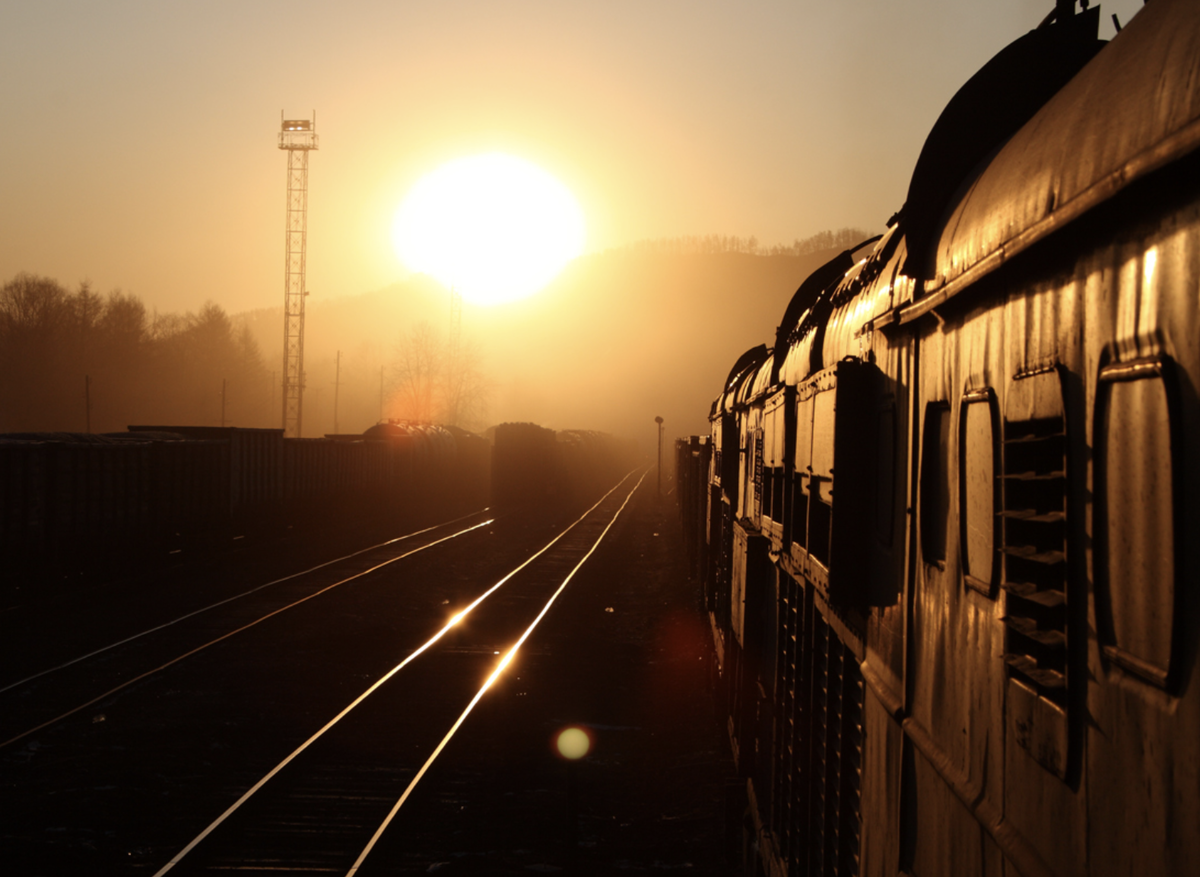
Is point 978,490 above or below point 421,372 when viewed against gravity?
below

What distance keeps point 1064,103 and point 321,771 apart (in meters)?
8.00

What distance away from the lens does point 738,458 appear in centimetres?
1073

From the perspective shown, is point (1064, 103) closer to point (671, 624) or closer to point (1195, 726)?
point (1195, 726)

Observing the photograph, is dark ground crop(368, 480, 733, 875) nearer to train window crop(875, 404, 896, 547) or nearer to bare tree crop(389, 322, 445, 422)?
train window crop(875, 404, 896, 547)

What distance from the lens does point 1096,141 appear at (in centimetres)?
165

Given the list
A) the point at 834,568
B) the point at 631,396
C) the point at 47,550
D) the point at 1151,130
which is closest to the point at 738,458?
the point at 834,568

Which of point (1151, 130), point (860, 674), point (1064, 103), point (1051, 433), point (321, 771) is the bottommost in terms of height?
point (321, 771)

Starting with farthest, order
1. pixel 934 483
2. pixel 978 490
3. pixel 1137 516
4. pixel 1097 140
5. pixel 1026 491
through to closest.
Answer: pixel 934 483
pixel 978 490
pixel 1026 491
pixel 1097 140
pixel 1137 516

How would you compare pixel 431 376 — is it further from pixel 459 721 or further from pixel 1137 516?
pixel 1137 516

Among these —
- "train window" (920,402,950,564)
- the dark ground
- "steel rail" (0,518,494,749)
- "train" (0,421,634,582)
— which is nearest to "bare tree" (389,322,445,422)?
"train" (0,421,634,582)

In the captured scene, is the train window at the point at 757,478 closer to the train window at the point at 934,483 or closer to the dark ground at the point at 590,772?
the dark ground at the point at 590,772

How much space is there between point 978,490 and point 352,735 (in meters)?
8.32

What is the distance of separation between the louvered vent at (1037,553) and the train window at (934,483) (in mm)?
503

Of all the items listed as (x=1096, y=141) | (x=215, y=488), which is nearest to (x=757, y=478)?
(x=1096, y=141)
